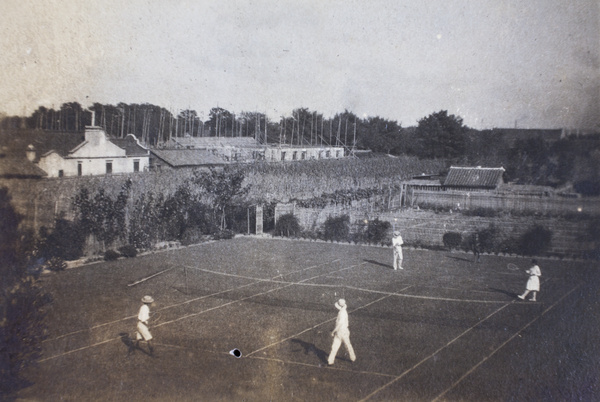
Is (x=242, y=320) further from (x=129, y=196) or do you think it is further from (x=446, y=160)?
(x=446, y=160)

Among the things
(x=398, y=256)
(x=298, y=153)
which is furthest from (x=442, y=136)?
(x=398, y=256)

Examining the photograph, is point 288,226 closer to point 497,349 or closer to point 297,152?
point 297,152

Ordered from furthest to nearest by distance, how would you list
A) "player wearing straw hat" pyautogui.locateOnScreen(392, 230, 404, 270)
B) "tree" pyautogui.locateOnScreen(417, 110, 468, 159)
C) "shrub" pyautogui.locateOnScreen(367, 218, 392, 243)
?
"tree" pyautogui.locateOnScreen(417, 110, 468, 159) < "shrub" pyautogui.locateOnScreen(367, 218, 392, 243) < "player wearing straw hat" pyautogui.locateOnScreen(392, 230, 404, 270)

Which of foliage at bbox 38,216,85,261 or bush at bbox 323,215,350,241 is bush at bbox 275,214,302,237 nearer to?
bush at bbox 323,215,350,241

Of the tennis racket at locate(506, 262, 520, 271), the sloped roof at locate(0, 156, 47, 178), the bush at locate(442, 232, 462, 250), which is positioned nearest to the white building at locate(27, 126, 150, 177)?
the sloped roof at locate(0, 156, 47, 178)

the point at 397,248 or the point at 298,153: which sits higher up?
the point at 298,153

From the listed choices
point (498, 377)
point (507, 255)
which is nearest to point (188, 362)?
point (498, 377)
